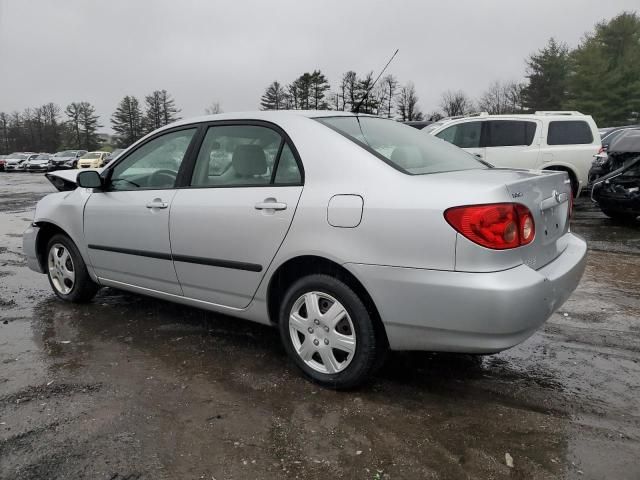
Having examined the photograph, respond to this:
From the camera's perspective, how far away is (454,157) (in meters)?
3.46

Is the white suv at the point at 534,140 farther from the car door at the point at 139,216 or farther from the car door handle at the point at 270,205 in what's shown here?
the car door handle at the point at 270,205

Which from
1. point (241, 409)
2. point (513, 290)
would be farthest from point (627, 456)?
point (241, 409)

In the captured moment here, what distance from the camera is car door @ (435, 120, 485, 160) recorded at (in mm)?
10242

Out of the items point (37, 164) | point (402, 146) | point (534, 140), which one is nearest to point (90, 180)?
point (402, 146)

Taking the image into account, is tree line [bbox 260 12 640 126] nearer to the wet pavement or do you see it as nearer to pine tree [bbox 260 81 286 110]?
pine tree [bbox 260 81 286 110]

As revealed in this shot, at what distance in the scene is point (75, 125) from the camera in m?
82.1

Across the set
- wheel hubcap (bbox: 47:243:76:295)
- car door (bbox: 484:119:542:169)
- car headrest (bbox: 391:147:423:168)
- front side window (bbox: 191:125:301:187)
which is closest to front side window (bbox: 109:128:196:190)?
front side window (bbox: 191:125:301:187)

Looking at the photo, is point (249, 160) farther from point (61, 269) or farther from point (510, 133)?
point (510, 133)

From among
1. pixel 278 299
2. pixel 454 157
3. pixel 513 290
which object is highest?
pixel 454 157

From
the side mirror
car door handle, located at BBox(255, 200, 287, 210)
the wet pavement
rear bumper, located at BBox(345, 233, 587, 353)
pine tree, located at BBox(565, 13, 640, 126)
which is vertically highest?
pine tree, located at BBox(565, 13, 640, 126)

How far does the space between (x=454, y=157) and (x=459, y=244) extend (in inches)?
47.5

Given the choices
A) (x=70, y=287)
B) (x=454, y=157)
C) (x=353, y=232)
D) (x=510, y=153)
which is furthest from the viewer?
(x=510, y=153)

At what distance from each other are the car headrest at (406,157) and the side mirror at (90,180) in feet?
7.73

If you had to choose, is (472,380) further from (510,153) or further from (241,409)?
(510,153)
